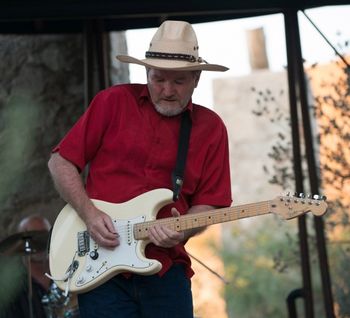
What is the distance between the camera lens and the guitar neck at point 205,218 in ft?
11.2

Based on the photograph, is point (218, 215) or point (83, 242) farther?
point (83, 242)

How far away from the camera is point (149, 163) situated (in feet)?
11.8

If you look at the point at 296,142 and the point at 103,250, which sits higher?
the point at 296,142

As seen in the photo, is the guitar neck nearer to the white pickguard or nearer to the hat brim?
the white pickguard

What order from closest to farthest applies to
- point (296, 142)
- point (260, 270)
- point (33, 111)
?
point (296, 142)
point (33, 111)
point (260, 270)

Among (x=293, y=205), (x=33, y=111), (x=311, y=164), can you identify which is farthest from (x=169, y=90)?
(x=33, y=111)

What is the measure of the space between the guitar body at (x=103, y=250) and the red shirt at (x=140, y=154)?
0.06 meters

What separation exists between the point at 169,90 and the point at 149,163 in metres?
0.29

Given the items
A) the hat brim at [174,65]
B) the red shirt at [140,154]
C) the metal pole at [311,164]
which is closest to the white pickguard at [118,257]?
the red shirt at [140,154]

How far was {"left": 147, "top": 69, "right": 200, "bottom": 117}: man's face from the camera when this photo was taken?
3596 millimetres

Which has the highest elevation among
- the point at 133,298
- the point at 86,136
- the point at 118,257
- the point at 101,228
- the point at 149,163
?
the point at 86,136

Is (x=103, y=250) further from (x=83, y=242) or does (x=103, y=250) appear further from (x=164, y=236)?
(x=164, y=236)

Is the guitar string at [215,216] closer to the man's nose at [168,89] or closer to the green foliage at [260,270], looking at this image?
the man's nose at [168,89]

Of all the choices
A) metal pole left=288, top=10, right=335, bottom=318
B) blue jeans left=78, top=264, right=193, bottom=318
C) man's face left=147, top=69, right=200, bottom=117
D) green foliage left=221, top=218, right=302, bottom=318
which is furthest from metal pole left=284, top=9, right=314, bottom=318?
blue jeans left=78, top=264, right=193, bottom=318
